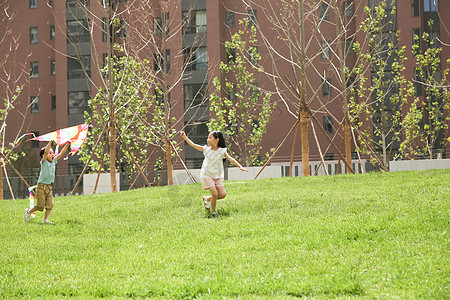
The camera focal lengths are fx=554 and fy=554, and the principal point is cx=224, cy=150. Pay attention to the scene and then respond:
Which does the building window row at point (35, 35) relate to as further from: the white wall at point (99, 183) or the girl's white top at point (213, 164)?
the girl's white top at point (213, 164)

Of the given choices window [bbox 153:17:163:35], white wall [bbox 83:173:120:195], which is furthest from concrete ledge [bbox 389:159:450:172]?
white wall [bbox 83:173:120:195]

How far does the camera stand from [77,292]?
269 inches

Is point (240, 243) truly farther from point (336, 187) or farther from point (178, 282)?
point (336, 187)

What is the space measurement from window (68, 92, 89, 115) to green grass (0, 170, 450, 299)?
2956cm

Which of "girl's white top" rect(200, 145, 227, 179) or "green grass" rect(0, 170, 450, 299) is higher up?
"girl's white top" rect(200, 145, 227, 179)

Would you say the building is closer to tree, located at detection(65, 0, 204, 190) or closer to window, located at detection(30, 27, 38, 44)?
window, located at detection(30, 27, 38, 44)

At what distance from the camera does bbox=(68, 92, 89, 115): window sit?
4316cm

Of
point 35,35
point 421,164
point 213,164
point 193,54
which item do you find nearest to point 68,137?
point 213,164

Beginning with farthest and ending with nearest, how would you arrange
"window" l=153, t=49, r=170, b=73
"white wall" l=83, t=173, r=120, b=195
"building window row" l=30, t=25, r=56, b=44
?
"building window row" l=30, t=25, r=56, b=44, "white wall" l=83, t=173, r=120, b=195, "window" l=153, t=49, r=170, b=73

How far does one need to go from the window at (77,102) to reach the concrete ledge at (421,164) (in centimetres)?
2502

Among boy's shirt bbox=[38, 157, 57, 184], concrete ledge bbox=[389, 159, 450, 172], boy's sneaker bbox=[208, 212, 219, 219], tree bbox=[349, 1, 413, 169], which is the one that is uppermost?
tree bbox=[349, 1, 413, 169]

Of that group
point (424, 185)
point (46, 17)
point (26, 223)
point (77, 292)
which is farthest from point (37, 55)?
point (77, 292)

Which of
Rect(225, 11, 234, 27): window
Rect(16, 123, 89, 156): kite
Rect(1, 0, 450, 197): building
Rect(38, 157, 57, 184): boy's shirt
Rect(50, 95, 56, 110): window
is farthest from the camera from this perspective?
Rect(50, 95, 56, 110): window

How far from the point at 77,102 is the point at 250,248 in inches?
1464
